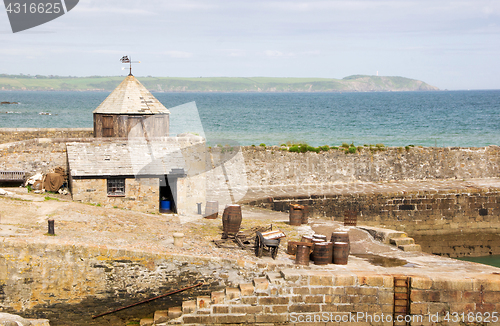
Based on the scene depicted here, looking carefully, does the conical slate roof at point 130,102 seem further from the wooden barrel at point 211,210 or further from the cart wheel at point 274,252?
the cart wheel at point 274,252

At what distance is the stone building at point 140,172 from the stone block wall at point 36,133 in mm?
4559

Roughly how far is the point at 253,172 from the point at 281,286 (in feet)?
36.6

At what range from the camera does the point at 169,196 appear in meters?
18.6

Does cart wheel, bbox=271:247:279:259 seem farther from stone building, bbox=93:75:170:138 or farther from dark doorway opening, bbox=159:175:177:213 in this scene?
stone building, bbox=93:75:170:138

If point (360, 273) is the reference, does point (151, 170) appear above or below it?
above

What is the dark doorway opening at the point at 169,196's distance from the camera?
1823 centimetres

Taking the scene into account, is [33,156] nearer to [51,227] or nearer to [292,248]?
[51,227]

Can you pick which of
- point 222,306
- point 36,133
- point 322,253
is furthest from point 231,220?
point 36,133

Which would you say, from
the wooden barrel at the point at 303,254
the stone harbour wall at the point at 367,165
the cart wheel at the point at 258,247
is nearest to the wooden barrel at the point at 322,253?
the wooden barrel at the point at 303,254

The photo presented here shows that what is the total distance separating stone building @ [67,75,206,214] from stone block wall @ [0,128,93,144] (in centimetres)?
456

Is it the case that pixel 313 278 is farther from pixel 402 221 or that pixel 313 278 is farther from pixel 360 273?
pixel 402 221

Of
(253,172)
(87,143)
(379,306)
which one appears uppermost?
(87,143)

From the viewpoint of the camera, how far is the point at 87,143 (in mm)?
18812

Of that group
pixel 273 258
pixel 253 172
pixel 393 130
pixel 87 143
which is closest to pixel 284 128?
pixel 393 130
